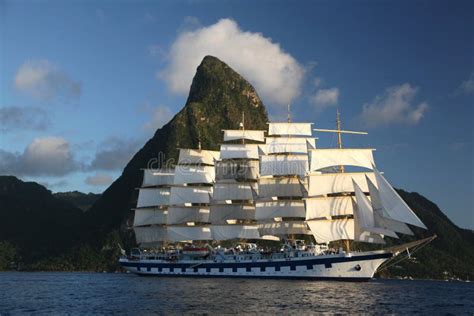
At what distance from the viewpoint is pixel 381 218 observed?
258 feet

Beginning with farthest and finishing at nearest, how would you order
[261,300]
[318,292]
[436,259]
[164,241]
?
[436,259], [164,241], [318,292], [261,300]

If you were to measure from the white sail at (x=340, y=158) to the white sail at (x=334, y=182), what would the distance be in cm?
294

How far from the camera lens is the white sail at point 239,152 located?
10719cm

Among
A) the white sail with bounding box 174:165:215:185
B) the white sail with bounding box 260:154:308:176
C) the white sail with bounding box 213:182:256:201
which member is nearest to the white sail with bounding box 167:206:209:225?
the white sail with bounding box 174:165:215:185

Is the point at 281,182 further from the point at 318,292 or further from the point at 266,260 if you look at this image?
the point at 318,292

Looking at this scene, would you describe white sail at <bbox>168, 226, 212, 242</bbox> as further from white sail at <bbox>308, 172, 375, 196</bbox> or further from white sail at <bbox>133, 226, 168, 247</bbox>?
white sail at <bbox>308, 172, 375, 196</bbox>

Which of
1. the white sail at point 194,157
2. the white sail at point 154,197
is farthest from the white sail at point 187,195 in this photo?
the white sail at point 194,157

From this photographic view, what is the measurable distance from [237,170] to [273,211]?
43.6ft

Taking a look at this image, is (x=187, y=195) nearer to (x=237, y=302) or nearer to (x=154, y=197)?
(x=154, y=197)

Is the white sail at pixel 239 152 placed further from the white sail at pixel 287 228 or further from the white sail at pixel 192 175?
the white sail at pixel 287 228

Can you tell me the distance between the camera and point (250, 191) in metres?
103

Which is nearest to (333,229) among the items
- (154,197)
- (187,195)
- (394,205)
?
A: (394,205)

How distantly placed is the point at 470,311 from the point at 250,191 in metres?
54.7

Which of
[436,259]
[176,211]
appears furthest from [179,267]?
[436,259]
